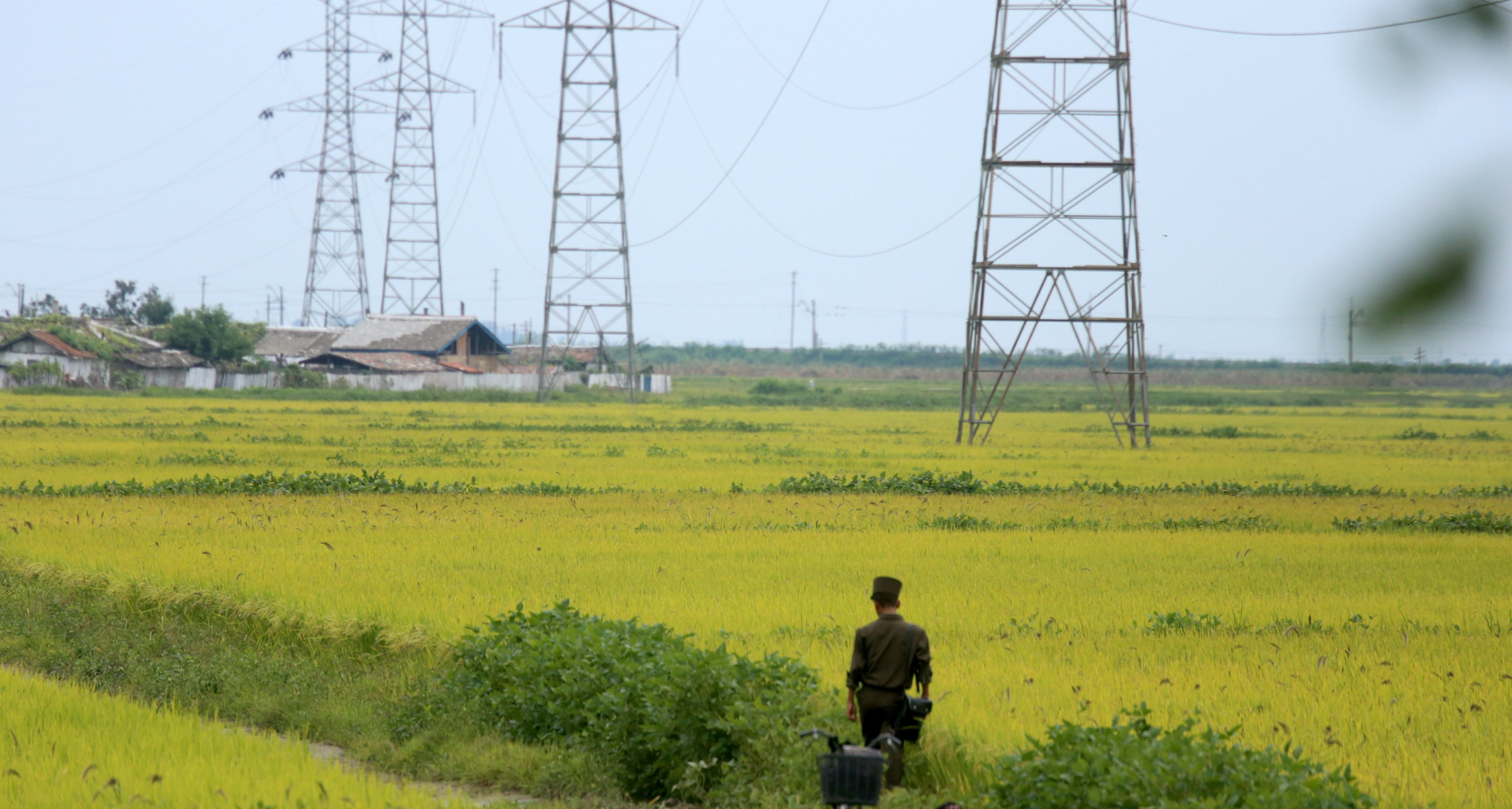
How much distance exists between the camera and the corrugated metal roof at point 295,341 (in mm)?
77562

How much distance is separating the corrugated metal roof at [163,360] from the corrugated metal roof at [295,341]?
7314mm

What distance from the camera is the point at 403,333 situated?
7362 cm

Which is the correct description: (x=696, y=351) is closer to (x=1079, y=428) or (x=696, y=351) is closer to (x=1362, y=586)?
(x=1079, y=428)

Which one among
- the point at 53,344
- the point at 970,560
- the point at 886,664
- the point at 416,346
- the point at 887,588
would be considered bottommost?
the point at 970,560

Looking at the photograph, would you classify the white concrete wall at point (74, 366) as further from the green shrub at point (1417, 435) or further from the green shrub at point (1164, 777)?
the green shrub at point (1164, 777)

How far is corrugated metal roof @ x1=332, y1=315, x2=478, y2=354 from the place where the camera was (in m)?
72.2

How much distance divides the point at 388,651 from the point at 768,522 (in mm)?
8232

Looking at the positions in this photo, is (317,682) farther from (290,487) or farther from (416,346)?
(416,346)

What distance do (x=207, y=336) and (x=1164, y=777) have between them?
2865 inches

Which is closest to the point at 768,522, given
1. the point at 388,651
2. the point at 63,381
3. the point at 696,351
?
the point at 388,651

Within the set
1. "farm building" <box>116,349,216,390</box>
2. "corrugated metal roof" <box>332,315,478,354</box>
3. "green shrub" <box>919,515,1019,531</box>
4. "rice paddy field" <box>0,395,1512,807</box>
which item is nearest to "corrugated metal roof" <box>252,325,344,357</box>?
"corrugated metal roof" <box>332,315,478,354</box>

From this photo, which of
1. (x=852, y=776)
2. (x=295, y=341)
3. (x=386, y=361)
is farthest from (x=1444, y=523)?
(x=295, y=341)

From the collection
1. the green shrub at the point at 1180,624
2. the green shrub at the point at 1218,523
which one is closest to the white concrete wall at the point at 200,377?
the green shrub at the point at 1218,523

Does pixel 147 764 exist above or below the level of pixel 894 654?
below
